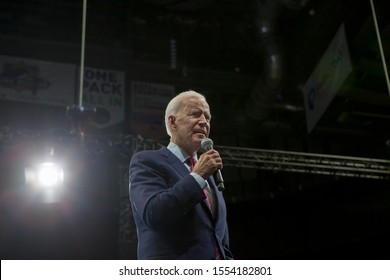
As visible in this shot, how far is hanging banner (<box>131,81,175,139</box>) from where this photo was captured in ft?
23.3

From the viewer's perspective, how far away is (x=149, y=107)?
7.23 metres

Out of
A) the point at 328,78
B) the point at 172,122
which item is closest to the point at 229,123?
the point at 328,78

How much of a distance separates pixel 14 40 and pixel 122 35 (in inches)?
71.8

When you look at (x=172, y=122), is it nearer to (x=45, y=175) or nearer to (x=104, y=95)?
(x=45, y=175)

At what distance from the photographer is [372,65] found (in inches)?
240

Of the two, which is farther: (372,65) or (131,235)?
(372,65)

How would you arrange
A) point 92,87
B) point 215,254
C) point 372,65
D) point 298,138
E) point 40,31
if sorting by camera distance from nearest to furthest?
point 215,254, point 372,65, point 92,87, point 40,31, point 298,138

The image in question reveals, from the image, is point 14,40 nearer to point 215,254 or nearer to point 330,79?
point 330,79

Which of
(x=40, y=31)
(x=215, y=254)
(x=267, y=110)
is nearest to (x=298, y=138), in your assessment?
(x=267, y=110)

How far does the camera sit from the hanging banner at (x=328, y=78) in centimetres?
490

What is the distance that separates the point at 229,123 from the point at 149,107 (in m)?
1.83

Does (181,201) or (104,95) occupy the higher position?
(104,95)

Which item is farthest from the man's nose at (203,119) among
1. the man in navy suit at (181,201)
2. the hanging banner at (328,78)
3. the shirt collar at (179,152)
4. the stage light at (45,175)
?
the stage light at (45,175)

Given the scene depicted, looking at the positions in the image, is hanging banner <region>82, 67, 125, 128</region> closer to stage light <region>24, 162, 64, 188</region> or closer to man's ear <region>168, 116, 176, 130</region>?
stage light <region>24, 162, 64, 188</region>
